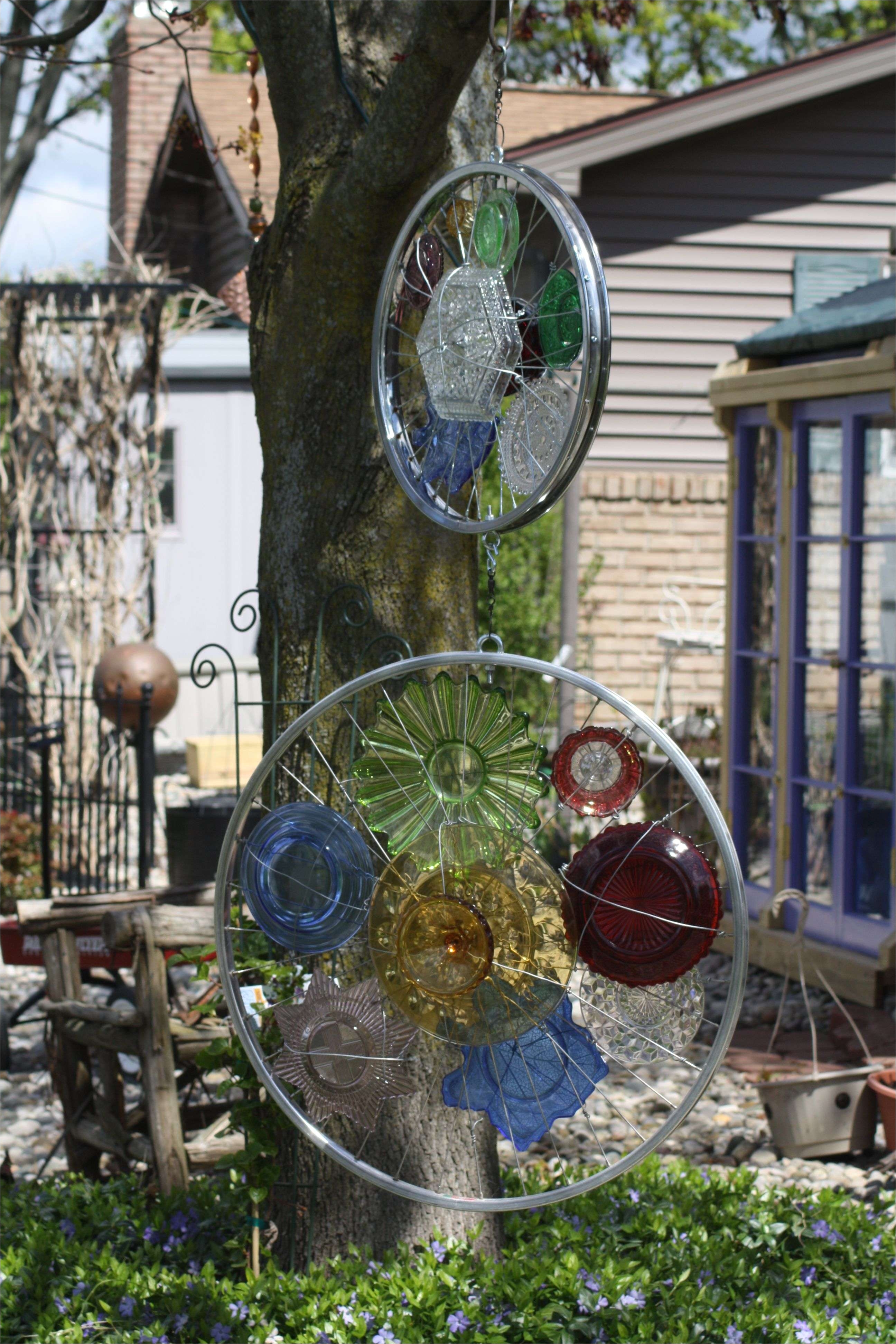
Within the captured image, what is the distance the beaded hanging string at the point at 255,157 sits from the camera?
133 inches

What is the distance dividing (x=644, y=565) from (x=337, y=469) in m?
6.72

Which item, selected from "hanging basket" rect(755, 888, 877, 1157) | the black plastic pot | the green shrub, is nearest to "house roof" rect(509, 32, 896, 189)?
the black plastic pot

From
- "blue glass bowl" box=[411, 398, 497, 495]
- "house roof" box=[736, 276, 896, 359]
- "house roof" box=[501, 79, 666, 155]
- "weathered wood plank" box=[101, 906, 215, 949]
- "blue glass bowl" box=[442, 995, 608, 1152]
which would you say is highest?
"house roof" box=[501, 79, 666, 155]

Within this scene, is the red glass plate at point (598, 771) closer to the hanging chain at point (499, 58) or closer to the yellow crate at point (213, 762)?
the hanging chain at point (499, 58)

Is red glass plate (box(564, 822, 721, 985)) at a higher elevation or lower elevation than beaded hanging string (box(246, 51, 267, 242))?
lower

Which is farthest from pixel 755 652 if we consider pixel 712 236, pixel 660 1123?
pixel 712 236

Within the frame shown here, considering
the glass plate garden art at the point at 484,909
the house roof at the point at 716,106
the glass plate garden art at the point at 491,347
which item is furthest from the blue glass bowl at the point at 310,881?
the house roof at the point at 716,106

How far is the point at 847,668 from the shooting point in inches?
227

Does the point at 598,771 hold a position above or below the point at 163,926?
above

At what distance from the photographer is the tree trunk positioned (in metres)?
2.86

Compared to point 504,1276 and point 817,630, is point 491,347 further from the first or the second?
point 817,630

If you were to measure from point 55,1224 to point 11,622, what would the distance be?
6363 millimetres

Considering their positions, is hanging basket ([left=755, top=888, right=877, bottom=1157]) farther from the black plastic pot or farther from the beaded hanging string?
the black plastic pot

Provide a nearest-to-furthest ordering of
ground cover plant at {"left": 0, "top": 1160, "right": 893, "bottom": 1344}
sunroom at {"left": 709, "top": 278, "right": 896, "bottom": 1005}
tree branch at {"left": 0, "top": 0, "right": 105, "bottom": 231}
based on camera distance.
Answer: ground cover plant at {"left": 0, "top": 1160, "right": 893, "bottom": 1344}
sunroom at {"left": 709, "top": 278, "right": 896, "bottom": 1005}
tree branch at {"left": 0, "top": 0, "right": 105, "bottom": 231}
